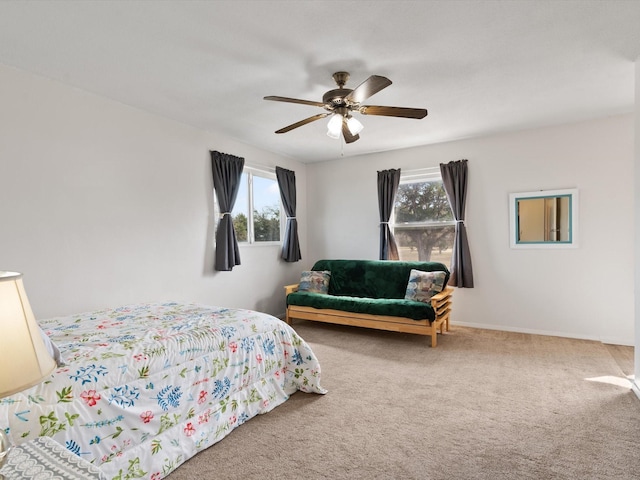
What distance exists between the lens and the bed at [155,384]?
152 centimetres

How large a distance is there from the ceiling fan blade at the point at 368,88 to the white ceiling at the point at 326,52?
27 centimetres

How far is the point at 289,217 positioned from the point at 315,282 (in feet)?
3.66

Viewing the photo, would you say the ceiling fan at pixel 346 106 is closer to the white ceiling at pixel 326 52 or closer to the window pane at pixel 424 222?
the white ceiling at pixel 326 52

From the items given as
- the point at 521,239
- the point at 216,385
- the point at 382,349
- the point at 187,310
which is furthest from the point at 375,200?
the point at 216,385

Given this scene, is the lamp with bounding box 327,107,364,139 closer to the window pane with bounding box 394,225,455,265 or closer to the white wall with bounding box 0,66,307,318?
the white wall with bounding box 0,66,307,318

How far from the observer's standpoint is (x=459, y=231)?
4.60 meters

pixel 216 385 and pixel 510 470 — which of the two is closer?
pixel 510 470

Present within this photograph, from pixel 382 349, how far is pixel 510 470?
202cm

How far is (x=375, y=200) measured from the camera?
5.31 m

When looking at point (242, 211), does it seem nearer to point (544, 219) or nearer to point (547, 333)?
point (544, 219)

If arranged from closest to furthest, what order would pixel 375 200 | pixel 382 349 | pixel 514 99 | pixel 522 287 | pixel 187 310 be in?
pixel 187 310 < pixel 514 99 < pixel 382 349 < pixel 522 287 < pixel 375 200

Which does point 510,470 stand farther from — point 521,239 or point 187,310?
point 521,239

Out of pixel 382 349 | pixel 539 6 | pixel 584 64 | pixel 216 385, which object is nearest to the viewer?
pixel 539 6

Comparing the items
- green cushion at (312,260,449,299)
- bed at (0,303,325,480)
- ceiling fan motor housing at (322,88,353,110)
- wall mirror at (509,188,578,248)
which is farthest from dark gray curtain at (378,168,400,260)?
bed at (0,303,325,480)
